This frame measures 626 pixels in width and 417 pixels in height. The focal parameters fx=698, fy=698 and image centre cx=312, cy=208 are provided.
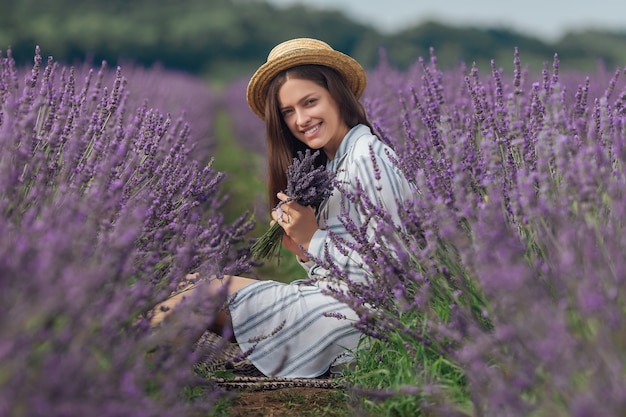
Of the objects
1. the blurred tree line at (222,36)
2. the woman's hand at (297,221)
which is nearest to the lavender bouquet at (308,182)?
the woman's hand at (297,221)

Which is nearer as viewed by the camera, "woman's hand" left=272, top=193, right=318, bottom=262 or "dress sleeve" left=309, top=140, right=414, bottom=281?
"dress sleeve" left=309, top=140, right=414, bottom=281

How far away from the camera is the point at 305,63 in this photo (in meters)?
2.96

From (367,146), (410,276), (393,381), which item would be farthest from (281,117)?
(393,381)

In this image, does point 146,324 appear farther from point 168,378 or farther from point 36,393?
point 36,393

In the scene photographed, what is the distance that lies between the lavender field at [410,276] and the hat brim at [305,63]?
35 cm

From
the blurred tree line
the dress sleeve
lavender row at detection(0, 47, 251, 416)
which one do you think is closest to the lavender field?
lavender row at detection(0, 47, 251, 416)

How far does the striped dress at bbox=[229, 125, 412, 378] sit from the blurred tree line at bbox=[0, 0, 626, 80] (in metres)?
22.8

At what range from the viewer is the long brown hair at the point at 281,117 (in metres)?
2.95

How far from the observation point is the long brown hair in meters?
2.95

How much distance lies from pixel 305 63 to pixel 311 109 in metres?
0.21

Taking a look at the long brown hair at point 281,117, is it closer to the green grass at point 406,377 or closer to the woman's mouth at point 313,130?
the woman's mouth at point 313,130

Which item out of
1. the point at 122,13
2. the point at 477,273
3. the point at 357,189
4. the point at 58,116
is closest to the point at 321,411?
the point at 357,189

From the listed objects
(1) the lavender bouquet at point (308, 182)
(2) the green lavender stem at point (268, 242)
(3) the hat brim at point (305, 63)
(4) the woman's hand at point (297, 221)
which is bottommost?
(2) the green lavender stem at point (268, 242)

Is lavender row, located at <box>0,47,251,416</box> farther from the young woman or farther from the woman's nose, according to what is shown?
the woman's nose
